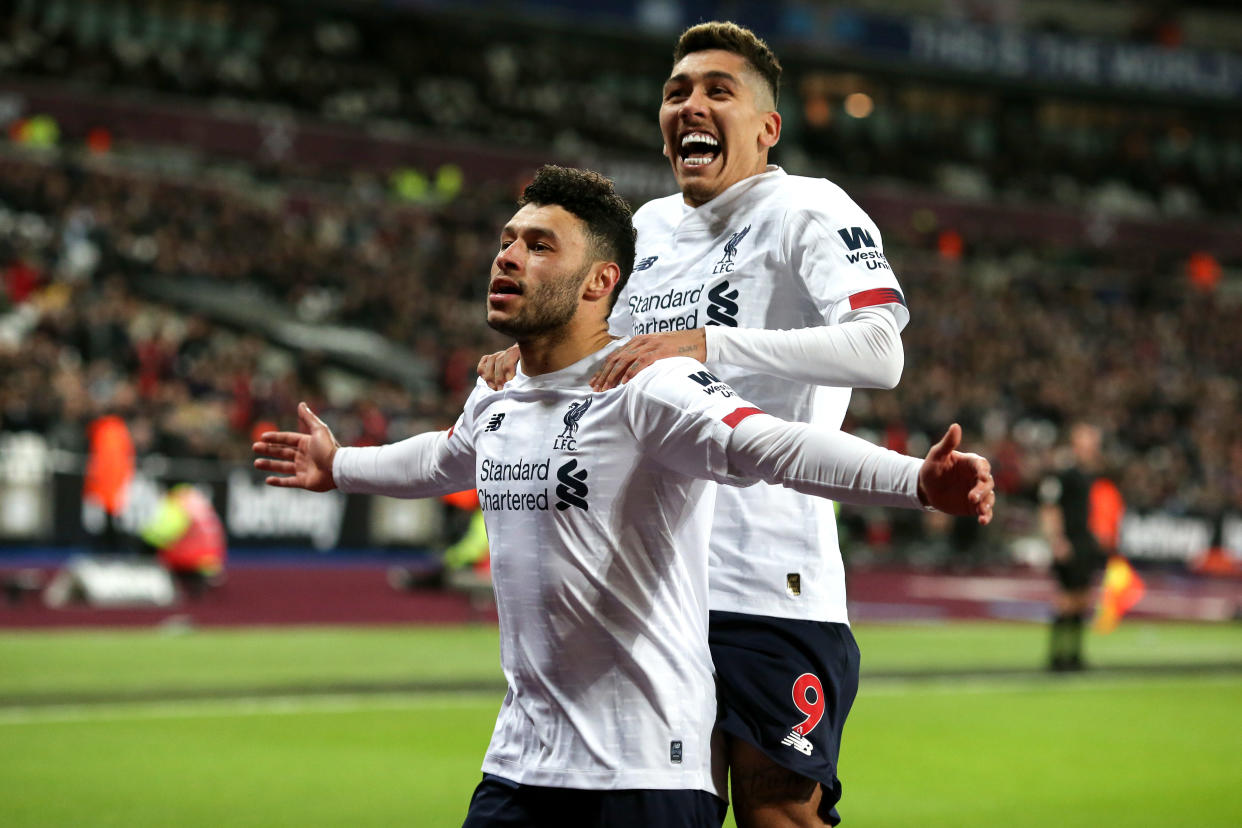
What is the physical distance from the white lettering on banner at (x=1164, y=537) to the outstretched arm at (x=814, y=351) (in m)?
24.5

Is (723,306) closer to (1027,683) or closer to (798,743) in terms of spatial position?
(798,743)

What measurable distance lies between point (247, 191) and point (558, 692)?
102 feet

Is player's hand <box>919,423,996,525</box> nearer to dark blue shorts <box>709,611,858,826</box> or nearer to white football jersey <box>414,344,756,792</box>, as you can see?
white football jersey <box>414,344,756,792</box>

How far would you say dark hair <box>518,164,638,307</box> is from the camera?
11.8 feet

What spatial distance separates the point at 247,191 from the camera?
33.1m

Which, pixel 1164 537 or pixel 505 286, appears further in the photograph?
pixel 1164 537

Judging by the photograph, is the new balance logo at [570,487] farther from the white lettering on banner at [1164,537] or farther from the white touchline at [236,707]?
the white lettering on banner at [1164,537]

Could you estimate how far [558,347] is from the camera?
11.8 feet

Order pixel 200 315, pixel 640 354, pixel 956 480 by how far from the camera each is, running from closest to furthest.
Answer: pixel 956 480 < pixel 640 354 < pixel 200 315

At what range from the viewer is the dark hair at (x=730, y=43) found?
14.1 feet

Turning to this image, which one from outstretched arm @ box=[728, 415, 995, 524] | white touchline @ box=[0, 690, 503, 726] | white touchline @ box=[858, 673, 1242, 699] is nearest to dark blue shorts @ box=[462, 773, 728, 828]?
outstretched arm @ box=[728, 415, 995, 524]

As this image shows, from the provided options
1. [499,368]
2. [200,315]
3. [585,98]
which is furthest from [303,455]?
[585,98]

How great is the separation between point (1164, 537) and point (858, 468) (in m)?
26.3

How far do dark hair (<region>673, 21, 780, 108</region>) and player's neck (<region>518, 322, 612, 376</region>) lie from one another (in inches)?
44.0
